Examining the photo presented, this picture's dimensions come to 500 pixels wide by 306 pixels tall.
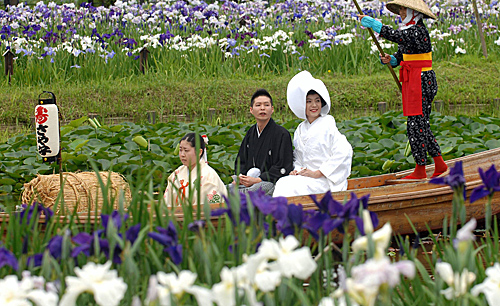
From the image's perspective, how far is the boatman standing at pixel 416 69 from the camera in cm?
440

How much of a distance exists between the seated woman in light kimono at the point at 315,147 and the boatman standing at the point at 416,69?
2.40 feet

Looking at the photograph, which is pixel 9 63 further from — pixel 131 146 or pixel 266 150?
pixel 266 150

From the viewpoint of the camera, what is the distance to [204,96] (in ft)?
26.9

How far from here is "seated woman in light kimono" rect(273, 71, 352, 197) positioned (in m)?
3.96

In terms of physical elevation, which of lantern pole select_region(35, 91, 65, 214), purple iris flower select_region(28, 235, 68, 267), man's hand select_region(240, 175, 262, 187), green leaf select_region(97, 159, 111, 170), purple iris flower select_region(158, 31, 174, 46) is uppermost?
purple iris flower select_region(158, 31, 174, 46)

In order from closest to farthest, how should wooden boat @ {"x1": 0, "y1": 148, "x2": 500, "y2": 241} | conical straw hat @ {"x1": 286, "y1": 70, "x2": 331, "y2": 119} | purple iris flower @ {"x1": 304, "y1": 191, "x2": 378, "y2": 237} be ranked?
1. purple iris flower @ {"x1": 304, "y1": 191, "x2": 378, "y2": 237}
2. wooden boat @ {"x1": 0, "y1": 148, "x2": 500, "y2": 241}
3. conical straw hat @ {"x1": 286, "y1": 70, "x2": 331, "y2": 119}

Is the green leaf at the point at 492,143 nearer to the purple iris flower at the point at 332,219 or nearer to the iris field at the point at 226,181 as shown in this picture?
the iris field at the point at 226,181

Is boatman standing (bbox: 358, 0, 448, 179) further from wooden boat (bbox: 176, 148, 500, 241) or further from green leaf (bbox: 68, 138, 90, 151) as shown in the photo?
green leaf (bbox: 68, 138, 90, 151)

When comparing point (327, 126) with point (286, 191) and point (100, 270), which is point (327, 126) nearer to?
point (286, 191)

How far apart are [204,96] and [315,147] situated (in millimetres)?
4318

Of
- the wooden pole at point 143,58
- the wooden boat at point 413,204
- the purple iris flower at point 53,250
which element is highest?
the wooden pole at point 143,58

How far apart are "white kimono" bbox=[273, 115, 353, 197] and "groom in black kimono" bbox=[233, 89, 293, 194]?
4.2 inches

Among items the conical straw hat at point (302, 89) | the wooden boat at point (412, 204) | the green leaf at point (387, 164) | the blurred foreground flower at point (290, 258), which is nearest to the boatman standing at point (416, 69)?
the wooden boat at point (412, 204)

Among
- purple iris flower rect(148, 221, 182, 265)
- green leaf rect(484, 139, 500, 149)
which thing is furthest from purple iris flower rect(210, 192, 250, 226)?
green leaf rect(484, 139, 500, 149)
